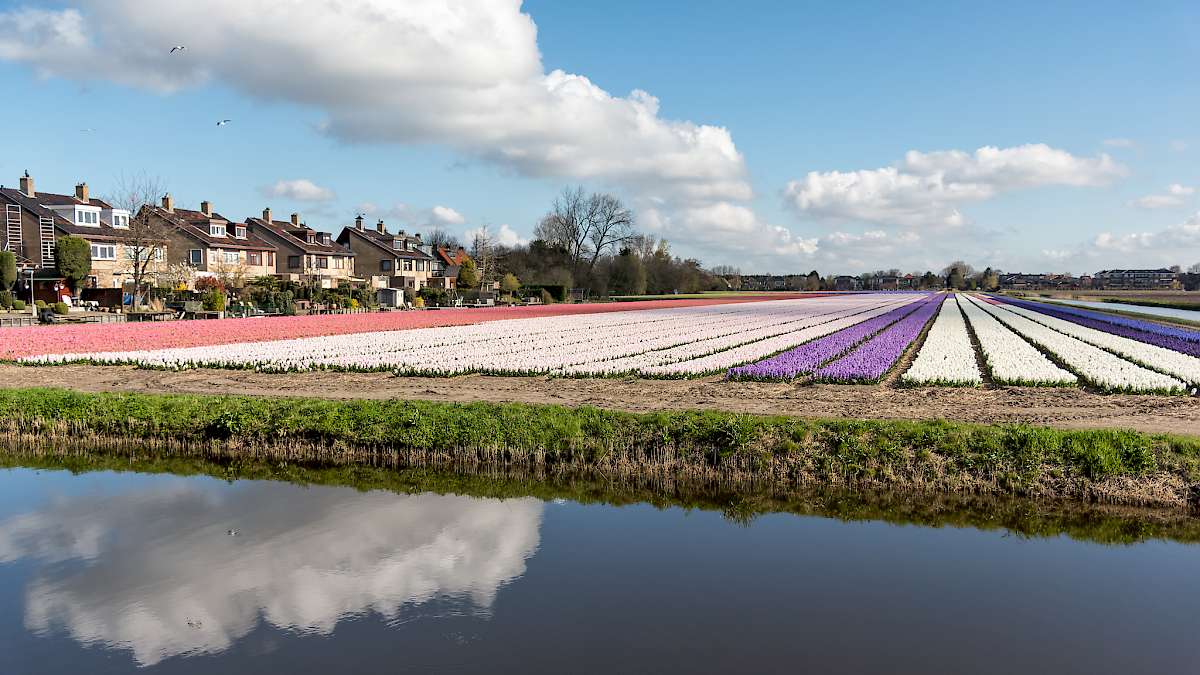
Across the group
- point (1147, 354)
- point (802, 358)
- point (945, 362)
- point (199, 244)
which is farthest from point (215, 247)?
point (1147, 354)

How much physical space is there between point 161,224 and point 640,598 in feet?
230

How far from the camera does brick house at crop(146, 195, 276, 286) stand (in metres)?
75.9

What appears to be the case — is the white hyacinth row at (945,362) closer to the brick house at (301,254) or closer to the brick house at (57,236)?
the brick house at (57,236)

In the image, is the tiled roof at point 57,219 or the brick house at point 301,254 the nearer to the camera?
the tiled roof at point 57,219

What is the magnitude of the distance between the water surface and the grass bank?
201 cm

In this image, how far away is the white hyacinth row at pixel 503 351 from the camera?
24266 mm

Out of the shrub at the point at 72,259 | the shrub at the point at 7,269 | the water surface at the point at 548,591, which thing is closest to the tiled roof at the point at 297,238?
the shrub at the point at 72,259

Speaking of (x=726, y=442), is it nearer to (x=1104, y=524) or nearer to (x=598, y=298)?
(x=1104, y=524)

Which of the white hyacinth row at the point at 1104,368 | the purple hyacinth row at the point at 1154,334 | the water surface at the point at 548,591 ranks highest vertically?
the purple hyacinth row at the point at 1154,334

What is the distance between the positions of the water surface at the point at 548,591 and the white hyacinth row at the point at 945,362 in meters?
10.9

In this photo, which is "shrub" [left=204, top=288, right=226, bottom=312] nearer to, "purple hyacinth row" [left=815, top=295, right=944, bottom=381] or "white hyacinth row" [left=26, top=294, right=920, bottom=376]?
"white hyacinth row" [left=26, top=294, right=920, bottom=376]

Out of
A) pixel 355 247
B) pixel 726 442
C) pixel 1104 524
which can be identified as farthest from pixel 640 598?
pixel 355 247

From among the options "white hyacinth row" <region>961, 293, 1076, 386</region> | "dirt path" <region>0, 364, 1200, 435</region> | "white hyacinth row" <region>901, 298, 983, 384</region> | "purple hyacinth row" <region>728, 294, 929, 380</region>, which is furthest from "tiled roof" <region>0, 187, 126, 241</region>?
"white hyacinth row" <region>961, 293, 1076, 386</region>

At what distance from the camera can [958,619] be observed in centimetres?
820
